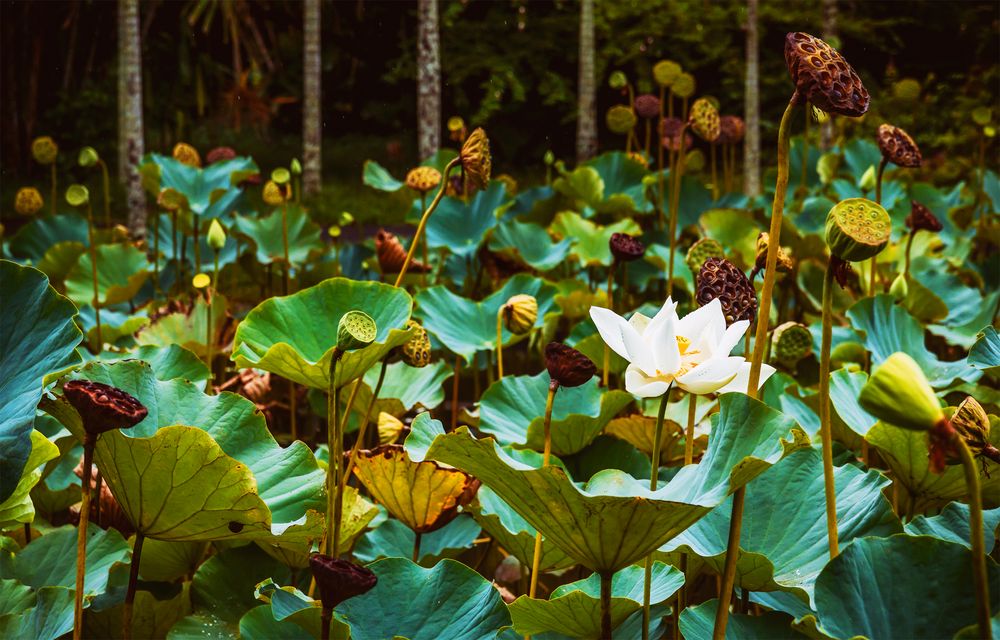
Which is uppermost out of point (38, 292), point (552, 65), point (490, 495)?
point (38, 292)

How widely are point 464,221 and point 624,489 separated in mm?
1542

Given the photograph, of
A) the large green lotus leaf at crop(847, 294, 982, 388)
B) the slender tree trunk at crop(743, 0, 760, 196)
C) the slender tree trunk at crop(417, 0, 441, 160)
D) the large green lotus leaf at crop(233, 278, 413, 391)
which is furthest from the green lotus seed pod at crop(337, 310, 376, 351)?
the slender tree trunk at crop(417, 0, 441, 160)

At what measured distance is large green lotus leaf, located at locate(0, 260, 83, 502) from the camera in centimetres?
80

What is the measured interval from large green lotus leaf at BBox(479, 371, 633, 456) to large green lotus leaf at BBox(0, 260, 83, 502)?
1.67 feet

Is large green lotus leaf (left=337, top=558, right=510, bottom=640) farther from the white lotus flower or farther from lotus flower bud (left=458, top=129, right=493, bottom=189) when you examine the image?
lotus flower bud (left=458, top=129, right=493, bottom=189)

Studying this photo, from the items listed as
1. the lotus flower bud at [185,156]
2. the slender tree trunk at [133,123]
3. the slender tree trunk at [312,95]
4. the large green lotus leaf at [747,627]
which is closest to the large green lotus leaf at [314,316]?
the large green lotus leaf at [747,627]

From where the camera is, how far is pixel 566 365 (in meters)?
0.83

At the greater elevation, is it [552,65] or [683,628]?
[683,628]

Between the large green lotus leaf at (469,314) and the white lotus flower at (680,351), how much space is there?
0.74m

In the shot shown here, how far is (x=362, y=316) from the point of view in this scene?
79 cm

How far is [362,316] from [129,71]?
3128 mm

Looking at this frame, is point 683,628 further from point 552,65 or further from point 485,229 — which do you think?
point 552,65

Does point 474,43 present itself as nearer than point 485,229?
No

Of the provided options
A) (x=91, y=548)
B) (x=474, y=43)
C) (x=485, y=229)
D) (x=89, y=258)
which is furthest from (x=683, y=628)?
(x=474, y=43)
